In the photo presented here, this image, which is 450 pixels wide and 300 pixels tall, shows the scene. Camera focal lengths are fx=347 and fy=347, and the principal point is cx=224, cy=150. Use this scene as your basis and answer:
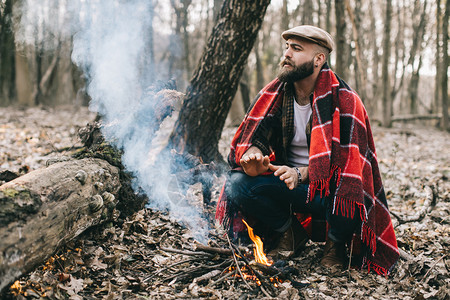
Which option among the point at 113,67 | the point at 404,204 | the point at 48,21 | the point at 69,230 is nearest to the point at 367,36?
the point at 48,21

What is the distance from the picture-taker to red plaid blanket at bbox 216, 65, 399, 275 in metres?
2.71

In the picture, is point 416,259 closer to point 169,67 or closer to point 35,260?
point 35,260

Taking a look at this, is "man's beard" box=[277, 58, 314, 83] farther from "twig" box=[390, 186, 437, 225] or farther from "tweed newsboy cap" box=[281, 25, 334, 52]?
"twig" box=[390, 186, 437, 225]

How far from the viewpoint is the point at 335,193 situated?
8.96 ft

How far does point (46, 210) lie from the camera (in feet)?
6.87

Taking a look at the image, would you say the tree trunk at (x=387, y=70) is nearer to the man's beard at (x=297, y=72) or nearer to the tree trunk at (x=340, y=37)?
the tree trunk at (x=340, y=37)

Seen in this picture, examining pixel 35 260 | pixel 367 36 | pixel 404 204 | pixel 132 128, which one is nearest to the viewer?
pixel 35 260

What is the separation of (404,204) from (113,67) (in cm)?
402

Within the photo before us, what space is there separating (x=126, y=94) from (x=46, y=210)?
205cm

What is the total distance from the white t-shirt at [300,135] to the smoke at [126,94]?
1.16 m

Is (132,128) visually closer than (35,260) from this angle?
No

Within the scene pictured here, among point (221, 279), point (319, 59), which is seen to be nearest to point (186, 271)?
point (221, 279)

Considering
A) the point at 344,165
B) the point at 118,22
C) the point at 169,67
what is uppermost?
the point at 169,67

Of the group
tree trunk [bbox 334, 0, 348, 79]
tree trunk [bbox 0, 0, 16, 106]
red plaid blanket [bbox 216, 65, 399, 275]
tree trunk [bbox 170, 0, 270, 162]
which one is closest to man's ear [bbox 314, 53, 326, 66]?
→ red plaid blanket [bbox 216, 65, 399, 275]
